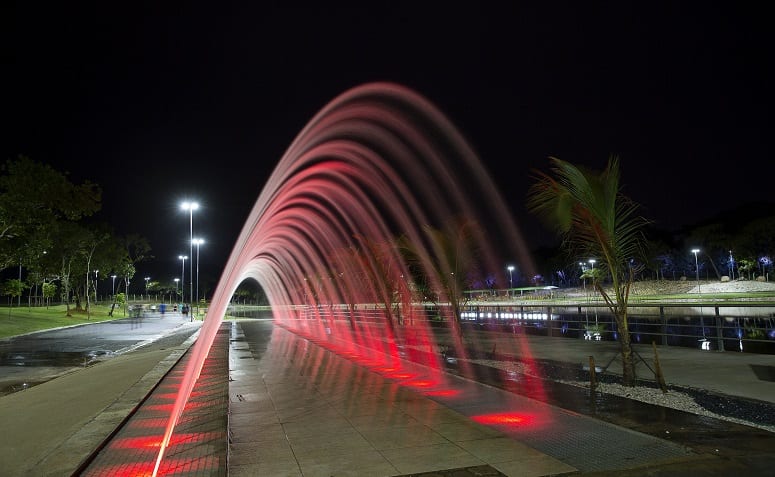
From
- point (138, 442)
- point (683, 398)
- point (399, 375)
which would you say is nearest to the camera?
point (138, 442)

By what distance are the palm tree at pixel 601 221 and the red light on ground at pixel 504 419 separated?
308 centimetres

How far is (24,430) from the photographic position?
8.21 meters

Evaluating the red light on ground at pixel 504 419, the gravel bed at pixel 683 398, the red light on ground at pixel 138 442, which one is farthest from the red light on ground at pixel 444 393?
the red light on ground at pixel 138 442

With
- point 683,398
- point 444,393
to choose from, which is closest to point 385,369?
point 444,393

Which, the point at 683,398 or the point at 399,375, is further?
the point at 399,375

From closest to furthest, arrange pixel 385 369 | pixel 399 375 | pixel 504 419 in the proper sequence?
pixel 504 419
pixel 399 375
pixel 385 369

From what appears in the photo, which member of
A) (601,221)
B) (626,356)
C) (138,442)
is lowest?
(138,442)

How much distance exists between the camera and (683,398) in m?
8.83

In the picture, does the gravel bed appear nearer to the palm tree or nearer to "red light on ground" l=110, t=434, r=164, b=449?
the palm tree

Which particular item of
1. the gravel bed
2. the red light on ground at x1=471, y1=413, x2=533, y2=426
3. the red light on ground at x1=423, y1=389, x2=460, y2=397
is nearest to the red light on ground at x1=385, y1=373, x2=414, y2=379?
the red light on ground at x1=423, y1=389, x2=460, y2=397

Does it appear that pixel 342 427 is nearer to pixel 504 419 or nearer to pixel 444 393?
pixel 504 419

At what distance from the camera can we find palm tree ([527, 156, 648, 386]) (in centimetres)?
988

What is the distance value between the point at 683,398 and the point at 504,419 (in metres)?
3.31

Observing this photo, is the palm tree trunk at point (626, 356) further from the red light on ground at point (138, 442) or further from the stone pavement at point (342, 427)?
the red light on ground at point (138, 442)
